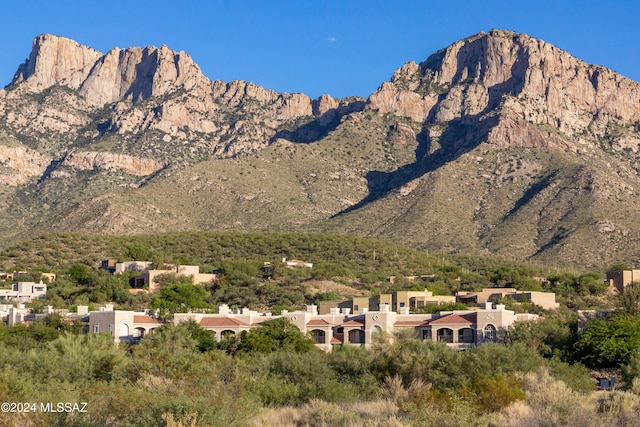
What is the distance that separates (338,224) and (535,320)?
289 ft

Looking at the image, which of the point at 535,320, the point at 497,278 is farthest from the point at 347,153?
the point at 535,320

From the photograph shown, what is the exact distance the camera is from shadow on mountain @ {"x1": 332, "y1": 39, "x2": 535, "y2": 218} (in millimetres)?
174875

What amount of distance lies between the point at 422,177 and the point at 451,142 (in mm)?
32611

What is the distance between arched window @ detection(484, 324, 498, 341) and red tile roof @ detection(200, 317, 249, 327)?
1375cm

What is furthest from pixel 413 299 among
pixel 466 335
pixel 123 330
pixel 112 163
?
pixel 112 163

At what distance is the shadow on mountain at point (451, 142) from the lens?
174875 millimetres

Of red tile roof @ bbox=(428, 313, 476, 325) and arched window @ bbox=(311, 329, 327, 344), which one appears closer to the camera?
red tile roof @ bbox=(428, 313, 476, 325)

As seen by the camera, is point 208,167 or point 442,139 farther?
point 442,139

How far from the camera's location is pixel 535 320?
62.7 m

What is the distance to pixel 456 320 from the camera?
6406 centimetres

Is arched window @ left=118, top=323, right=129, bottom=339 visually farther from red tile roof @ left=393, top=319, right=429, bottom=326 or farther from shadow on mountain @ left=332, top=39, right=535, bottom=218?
shadow on mountain @ left=332, top=39, right=535, bottom=218

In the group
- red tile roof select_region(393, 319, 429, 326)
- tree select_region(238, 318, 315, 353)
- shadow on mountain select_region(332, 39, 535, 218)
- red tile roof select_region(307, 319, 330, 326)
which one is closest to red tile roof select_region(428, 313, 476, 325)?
red tile roof select_region(393, 319, 429, 326)

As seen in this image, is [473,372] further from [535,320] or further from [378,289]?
[378,289]

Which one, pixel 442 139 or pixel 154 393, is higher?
pixel 442 139
